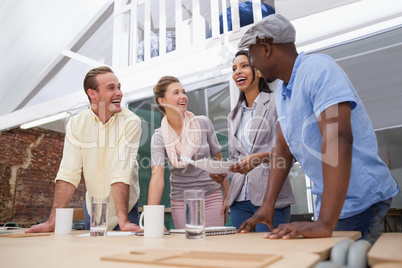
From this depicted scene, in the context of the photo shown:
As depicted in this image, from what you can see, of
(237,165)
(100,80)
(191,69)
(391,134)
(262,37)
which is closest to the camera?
(262,37)

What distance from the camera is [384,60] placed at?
2.10m

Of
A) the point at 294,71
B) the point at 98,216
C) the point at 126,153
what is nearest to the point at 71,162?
the point at 126,153

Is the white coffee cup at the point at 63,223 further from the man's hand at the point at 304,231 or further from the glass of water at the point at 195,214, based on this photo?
the man's hand at the point at 304,231

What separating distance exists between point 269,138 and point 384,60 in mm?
1144

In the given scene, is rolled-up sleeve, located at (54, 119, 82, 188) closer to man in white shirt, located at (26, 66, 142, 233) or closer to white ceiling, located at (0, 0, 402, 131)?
man in white shirt, located at (26, 66, 142, 233)

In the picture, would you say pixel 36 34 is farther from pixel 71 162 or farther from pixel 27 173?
pixel 27 173

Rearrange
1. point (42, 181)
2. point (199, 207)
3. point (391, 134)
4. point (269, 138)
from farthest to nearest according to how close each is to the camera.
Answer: point (42, 181), point (391, 134), point (269, 138), point (199, 207)

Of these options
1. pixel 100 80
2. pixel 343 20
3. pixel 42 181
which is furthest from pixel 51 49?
pixel 343 20

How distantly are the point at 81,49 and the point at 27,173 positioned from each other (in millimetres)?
2783

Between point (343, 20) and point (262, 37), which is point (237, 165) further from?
point (343, 20)

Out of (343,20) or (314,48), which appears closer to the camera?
(343,20)

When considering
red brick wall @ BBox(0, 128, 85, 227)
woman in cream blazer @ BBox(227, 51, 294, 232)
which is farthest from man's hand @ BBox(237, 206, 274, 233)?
red brick wall @ BBox(0, 128, 85, 227)

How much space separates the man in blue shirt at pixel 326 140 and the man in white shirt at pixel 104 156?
681 millimetres

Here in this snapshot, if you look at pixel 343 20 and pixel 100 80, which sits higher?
pixel 343 20
